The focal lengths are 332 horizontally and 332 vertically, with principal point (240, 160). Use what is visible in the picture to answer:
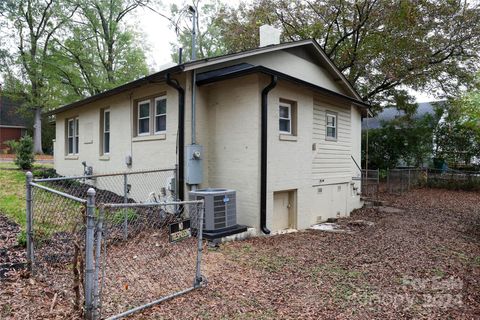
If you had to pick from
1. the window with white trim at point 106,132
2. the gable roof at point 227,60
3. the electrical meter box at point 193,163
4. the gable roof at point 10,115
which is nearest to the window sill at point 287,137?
the electrical meter box at point 193,163

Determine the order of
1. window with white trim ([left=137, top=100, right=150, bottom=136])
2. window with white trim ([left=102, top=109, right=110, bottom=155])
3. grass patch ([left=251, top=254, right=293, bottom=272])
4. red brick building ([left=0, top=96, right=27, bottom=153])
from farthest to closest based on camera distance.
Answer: red brick building ([left=0, top=96, right=27, bottom=153]) < window with white trim ([left=102, top=109, right=110, bottom=155]) < window with white trim ([left=137, top=100, right=150, bottom=136]) < grass patch ([left=251, top=254, right=293, bottom=272])

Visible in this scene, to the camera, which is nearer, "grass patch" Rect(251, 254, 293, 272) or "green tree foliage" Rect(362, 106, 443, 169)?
"grass patch" Rect(251, 254, 293, 272)

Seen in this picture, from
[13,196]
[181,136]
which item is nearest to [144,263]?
[181,136]

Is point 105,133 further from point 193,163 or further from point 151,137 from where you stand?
point 193,163

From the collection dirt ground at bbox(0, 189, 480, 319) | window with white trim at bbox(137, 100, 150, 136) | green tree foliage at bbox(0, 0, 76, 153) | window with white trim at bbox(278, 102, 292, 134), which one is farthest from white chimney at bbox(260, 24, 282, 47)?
green tree foliage at bbox(0, 0, 76, 153)

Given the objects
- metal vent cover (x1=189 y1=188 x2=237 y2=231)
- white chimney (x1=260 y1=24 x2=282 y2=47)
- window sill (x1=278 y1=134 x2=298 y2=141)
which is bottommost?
metal vent cover (x1=189 y1=188 x2=237 y2=231)

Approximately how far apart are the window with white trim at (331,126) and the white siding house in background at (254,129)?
0.03m

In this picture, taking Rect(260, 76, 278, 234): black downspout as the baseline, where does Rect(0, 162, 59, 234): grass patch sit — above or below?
below

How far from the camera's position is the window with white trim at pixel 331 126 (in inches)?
413

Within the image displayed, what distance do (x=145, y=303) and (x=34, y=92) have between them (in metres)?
27.6

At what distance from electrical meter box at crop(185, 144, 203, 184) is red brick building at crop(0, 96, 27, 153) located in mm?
30623

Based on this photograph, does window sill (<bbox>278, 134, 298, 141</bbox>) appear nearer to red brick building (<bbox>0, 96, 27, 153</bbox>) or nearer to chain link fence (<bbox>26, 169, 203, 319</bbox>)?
chain link fence (<bbox>26, 169, 203, 319</bbox>)

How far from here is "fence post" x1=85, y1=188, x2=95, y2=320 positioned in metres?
2.92

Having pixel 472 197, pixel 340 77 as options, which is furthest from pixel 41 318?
pixel 472 197
